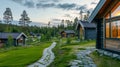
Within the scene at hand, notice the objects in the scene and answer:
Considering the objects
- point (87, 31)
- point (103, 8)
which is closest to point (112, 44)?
point (103, 8)

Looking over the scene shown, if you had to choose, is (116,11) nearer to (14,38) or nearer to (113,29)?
(113,29)

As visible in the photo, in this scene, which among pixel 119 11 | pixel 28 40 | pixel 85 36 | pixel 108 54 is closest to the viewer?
pixel 119 11

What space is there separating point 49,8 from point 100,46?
102 ft

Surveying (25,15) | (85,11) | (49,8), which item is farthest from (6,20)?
(49,8)

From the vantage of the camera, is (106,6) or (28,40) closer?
(106,6)

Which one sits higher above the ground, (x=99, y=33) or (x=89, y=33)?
(x=99, y=33)

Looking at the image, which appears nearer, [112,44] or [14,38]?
[112,44]

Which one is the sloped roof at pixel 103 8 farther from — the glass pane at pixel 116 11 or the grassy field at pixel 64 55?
the grassy field at pixel 64 55

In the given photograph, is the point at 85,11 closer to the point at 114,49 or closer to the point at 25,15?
the point at 25,15

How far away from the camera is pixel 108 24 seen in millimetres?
15062

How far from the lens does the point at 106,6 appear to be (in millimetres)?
14789

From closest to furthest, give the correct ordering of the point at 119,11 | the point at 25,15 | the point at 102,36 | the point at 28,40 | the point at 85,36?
1. the point at 119,11
2. the point at 102,36
3. the point at 85,36
4. the point at 28,40
5. the point at 25,15

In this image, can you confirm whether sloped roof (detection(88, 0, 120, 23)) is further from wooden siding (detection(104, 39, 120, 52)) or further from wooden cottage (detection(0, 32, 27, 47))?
wooden cottage (detection(0, 32, 27, 47))

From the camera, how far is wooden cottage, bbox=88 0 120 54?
45.3ft
